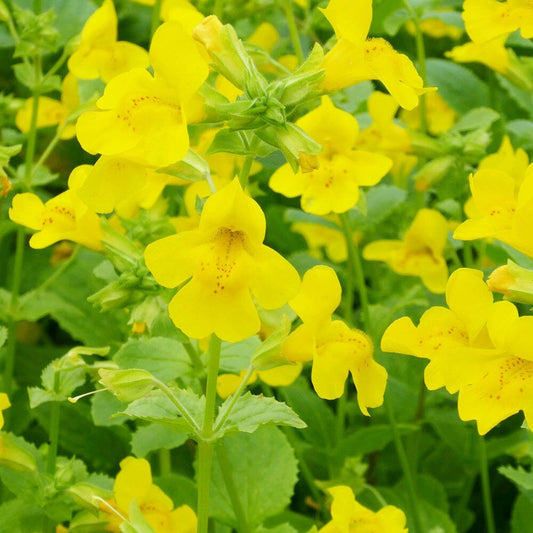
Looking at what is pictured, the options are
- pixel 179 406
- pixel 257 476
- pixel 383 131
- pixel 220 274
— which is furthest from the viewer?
pixel 383 131

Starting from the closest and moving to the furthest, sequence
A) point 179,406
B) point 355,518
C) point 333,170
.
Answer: point 179,406 < point 355,518 < point 333,170

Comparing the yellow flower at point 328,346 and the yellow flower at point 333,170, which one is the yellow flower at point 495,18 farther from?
the yellow flower at point 328,346

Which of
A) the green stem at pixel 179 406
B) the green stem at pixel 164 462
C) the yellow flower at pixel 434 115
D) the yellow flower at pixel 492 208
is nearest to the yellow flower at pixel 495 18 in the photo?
the yellow flower at pixel 492 208

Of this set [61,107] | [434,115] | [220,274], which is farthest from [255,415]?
[434,115]

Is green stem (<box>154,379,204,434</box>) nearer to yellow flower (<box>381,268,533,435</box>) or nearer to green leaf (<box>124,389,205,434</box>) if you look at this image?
green leaf (<box>124,389,205,434</box>)

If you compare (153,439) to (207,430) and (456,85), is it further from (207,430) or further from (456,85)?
(456,85)

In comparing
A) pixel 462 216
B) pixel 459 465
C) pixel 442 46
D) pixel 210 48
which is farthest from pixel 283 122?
pixel 442 46
